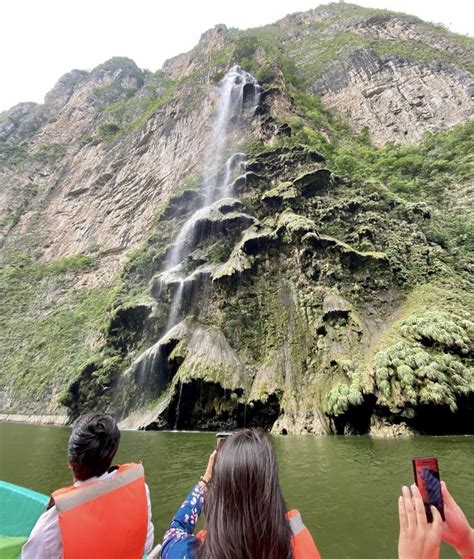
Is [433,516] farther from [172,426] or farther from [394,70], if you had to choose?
[394,70]

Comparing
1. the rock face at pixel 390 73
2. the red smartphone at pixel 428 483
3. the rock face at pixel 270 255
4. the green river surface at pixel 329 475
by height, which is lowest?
the green river surface at pixel 329 475

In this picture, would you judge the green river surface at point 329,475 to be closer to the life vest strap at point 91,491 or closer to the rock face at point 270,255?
the rock face at point 270,255

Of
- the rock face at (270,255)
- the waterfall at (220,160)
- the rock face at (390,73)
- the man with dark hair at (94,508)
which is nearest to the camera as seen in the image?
the man with dark hair at (94,508)

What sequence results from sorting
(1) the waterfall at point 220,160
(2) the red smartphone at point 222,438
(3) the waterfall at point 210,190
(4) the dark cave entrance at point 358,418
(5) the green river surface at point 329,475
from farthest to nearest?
(1) the waterfall at point 220,160, (3) the waterfall at point 210,190, (4) the dark cave entrance at point 358,418, (5) the green river surface at point 329,475, (2) the red smartphone at point 222,438

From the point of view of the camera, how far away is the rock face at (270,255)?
16.9 m

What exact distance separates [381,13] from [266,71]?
26832 mm

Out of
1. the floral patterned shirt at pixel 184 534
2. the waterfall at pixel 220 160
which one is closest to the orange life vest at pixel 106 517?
the floral patterned shirt at pixel 184 534

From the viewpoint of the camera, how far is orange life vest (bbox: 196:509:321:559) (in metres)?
1.47

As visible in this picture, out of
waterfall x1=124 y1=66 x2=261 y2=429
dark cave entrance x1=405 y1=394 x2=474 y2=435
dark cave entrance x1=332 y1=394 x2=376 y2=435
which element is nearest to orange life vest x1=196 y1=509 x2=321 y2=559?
dark cave entrance x1=405 y1=394 x2=474 y2=435

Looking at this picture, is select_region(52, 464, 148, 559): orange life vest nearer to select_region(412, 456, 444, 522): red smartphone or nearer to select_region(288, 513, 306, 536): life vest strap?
select_region(288, 513, 306, 536): life vest strap

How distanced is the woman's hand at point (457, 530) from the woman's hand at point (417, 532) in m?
0.24

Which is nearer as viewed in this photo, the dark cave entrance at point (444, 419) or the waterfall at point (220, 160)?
the dark cave entrance at point (444, 419)

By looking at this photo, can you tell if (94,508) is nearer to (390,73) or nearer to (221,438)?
(221,438)

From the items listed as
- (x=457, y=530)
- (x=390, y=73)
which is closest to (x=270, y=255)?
(x=457, y=530)
